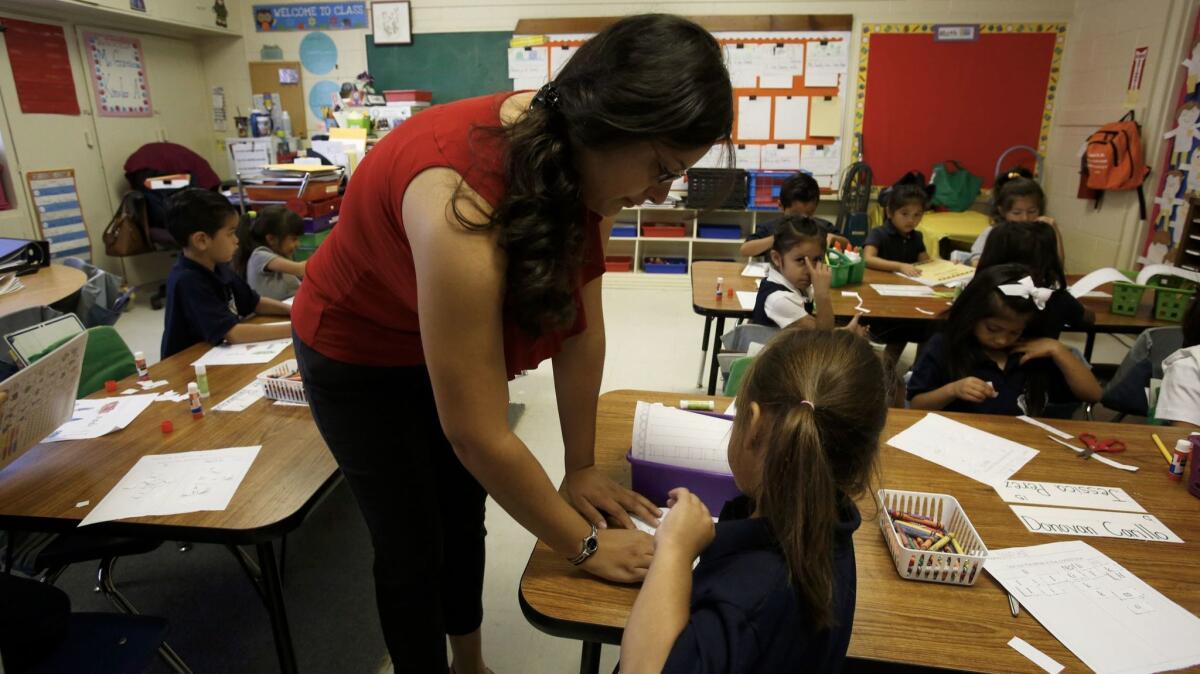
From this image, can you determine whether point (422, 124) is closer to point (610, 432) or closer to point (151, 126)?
point (610, 432)

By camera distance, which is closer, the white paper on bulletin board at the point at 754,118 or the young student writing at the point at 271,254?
the young student writing at the point at 271,254

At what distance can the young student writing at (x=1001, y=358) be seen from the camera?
6.21 ft

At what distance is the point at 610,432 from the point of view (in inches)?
55.4

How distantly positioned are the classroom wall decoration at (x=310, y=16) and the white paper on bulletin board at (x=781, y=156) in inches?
139

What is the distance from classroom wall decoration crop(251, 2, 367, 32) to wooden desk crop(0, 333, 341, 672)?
4859 mm

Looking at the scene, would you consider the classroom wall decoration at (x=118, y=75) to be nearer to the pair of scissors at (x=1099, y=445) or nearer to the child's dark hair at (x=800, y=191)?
the child's dark hair at (x=800, y=191)

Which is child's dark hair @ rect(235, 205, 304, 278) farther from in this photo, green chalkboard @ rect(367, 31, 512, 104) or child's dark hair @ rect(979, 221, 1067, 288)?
child's dark hair @ rect(979, 221, 1067, 288)

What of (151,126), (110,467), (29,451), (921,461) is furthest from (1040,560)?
(151,126)

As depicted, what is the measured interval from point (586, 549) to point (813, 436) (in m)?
0.38

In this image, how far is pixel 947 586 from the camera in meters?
0.98

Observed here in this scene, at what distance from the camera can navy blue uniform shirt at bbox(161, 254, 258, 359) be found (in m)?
2.03

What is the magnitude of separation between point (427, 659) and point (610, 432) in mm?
554

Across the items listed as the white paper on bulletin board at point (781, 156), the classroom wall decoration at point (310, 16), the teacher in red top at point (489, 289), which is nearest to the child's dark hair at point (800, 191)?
the white paper on bulletin board at point (781, 156)

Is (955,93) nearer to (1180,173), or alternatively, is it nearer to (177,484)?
(1180,173)
